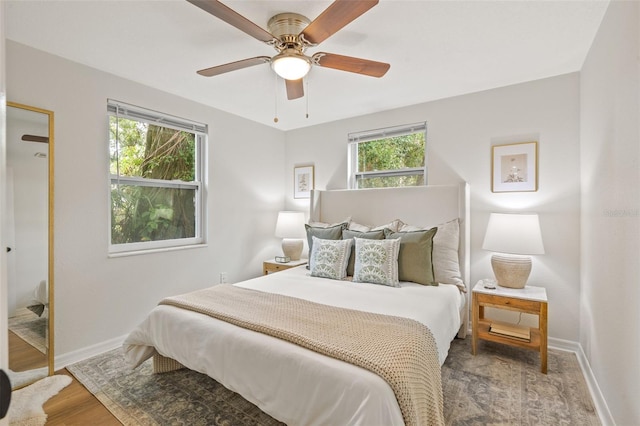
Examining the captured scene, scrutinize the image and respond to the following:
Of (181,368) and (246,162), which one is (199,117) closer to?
(246,162)

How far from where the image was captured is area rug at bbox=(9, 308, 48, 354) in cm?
218

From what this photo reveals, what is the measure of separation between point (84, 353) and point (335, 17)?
3224 mm

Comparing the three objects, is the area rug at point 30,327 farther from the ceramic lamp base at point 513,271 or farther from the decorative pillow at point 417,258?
the ceramic lamp base at point 513,271

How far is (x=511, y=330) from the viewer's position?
8.34 ft

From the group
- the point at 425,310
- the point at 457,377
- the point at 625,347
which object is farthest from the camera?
the point at 457,377

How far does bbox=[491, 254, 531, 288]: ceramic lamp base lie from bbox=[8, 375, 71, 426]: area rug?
3490 millimetres

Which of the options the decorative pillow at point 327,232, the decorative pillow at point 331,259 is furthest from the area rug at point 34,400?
the decorative pillow at point 327,232

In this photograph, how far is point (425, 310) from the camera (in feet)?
6.62

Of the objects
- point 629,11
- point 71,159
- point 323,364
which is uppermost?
point 629,11

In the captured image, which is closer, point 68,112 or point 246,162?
point 68,112

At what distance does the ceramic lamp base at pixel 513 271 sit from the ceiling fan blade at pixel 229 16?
258 centimetres

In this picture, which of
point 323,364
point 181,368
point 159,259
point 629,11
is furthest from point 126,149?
point 629,11

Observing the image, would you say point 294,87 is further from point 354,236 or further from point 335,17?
point 354,236

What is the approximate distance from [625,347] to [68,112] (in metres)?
4.06
